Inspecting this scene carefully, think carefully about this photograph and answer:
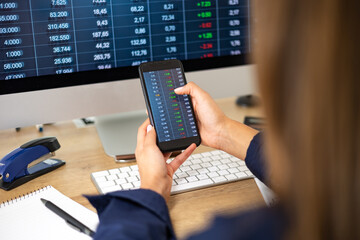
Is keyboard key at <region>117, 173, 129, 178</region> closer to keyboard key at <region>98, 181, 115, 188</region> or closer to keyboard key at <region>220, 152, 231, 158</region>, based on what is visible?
keyboard key at <region>98, 181, 115, 188</region>

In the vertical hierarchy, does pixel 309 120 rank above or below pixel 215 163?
above

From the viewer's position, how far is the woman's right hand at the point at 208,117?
78 centimetres

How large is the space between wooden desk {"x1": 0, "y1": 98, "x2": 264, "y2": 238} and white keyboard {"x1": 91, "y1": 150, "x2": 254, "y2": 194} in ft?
0.04

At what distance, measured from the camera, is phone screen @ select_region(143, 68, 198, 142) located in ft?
2.39

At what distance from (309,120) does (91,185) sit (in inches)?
18.6

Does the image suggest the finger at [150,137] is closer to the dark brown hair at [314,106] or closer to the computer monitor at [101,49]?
the computer monitor at [101,49]

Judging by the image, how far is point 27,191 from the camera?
70 cm

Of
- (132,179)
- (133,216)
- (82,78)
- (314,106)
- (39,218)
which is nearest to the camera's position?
(314,106)

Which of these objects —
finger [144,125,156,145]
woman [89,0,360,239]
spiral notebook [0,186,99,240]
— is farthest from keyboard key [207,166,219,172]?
woman [89,0,360,239]

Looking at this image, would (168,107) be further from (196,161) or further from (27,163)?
(27,163)

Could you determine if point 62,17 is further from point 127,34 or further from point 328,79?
point 328,79

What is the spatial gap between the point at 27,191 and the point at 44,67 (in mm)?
232

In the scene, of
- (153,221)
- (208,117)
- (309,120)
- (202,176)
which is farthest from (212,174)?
(309,120)

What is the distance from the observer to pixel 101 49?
2.65 feet
